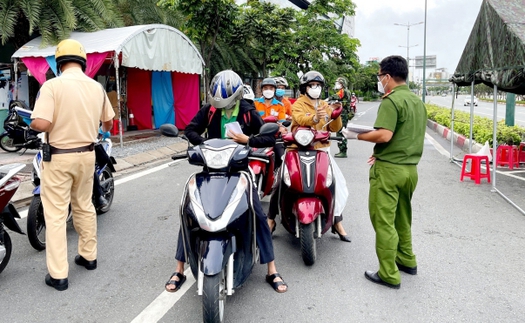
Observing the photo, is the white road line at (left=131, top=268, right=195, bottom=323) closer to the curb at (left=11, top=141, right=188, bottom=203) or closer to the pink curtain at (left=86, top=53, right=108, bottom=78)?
the curb at (left=11, top=141, right=188, bottom=203)

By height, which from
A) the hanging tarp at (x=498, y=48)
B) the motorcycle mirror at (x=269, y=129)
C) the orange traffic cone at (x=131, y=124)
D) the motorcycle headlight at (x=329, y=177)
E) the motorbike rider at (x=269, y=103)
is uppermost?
A: the hanging tarp at (x=498, y=48)

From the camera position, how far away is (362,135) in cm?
356

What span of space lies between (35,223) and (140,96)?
11485 millimetres

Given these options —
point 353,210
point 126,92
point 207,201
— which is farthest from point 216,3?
point 207,201

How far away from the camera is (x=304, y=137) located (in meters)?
4.21

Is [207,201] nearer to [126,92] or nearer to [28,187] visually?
[28,187]

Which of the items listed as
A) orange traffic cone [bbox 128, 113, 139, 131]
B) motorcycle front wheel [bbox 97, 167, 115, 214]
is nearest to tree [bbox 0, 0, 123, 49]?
orange traffic cone [bbox 128, 113, 139, 131]

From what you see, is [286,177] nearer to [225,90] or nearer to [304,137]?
[304,137]

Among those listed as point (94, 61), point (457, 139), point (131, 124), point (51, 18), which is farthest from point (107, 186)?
point (457, 139)

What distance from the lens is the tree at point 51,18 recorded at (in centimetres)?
1087

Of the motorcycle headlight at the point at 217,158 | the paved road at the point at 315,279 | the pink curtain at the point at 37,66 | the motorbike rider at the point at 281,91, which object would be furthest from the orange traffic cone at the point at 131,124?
the motorcycle headlight at the point at 217,158

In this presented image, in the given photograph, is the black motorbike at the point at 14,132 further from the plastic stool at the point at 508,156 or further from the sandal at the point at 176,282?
the plastic stool at the point at 508,156

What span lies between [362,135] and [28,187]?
5419mm

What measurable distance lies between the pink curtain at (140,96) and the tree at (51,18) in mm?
1954
